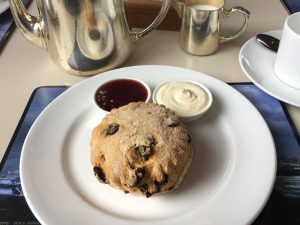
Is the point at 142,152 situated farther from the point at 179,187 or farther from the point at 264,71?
the point at 264,71

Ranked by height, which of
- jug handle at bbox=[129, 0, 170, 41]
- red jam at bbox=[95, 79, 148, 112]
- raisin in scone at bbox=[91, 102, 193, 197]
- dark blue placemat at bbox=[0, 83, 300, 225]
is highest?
jug handle at bbox=[129, 0, 170, 41]

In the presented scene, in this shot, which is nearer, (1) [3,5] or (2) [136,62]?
(2) [136,62]

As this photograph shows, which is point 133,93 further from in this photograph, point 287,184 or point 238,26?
point 238,26

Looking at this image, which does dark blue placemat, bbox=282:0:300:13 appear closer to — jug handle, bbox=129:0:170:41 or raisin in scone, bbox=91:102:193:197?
jug handle, bbox=129:0:170:41

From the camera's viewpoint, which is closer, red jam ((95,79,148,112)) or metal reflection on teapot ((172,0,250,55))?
red jam ((95,79,148,112))

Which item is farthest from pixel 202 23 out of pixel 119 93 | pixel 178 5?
pixel 119 93

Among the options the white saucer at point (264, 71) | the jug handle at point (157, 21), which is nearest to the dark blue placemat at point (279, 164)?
the white saucer at point (264, 71)

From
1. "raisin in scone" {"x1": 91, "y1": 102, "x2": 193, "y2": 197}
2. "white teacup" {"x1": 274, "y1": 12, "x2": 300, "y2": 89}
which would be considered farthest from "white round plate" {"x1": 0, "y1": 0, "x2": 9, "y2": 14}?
"white teacup" {"x1": 274, "y1": 12, "x2": 300, "y2": 89}

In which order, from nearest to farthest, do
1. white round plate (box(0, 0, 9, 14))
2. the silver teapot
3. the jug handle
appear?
the silver teapot → the jug handle → white round plate (box(0, 0, 9, 14))

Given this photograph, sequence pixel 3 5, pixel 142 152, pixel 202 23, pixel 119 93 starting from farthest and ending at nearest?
pixel 3 5 < pixel 202 23 < pixel 119 93 < pixel 142 152
